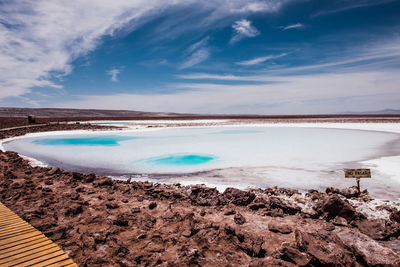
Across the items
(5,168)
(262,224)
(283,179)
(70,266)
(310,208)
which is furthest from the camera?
(5,168)

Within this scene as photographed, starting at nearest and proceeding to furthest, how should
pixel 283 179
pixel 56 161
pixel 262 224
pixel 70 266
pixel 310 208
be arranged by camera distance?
pixel 70 266 < pixel 262 224 < pixel 310 208 < pixel 283 179 < pixel 56 161

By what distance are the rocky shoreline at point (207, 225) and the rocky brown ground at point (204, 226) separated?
1 centimetres

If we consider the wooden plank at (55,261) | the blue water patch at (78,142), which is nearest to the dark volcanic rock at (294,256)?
the wooden plank at (55,261)

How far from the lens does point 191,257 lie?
2.62 meters

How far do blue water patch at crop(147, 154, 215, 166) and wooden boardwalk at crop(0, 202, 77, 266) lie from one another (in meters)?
5.44

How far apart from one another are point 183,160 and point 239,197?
5081mm

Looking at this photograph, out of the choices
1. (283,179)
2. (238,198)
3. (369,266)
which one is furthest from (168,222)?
(283,179)

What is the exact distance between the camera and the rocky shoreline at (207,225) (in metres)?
2.60

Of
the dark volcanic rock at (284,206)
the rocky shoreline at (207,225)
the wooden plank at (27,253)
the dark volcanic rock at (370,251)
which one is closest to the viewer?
the dark volcanic rock at (370,251)

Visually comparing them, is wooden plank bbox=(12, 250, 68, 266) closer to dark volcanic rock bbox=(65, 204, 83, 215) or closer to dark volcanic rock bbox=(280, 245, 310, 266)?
dark volcanic rock bbox=(65, 204, 83, 215)

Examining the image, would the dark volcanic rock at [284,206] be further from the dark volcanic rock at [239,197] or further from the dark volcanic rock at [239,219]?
the dark volcanic rock at [239,219]

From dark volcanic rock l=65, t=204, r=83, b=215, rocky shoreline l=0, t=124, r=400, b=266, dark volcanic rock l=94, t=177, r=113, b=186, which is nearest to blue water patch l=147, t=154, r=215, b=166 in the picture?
dark volcanic rock l=94, t=177, r=113, b=186

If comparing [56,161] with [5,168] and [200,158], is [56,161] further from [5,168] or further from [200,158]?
[200,158]

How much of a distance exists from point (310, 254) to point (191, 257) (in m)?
1.20
